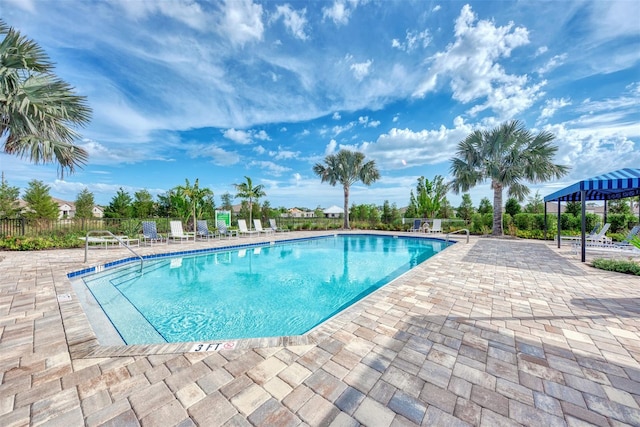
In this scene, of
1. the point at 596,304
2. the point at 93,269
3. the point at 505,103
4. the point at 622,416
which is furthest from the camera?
the point at 505,103

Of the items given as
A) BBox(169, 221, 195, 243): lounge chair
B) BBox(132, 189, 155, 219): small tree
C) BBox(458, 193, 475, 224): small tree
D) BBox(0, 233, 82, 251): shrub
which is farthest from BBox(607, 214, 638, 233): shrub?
BBox(132, 189, 155, 219): small tree

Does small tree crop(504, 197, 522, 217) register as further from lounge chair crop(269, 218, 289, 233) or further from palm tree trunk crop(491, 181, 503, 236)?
lounge chair crop(269, 218, 289, 233)

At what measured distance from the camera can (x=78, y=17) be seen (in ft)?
22.2

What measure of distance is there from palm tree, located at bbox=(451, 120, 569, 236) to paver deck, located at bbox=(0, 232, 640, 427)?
1155 cm

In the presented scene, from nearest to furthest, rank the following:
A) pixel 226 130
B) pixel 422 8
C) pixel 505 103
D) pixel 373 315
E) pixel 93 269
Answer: pixel 373 315
pixel 93 269
pixel 422 8
pixel 505 103
pixel 226 130

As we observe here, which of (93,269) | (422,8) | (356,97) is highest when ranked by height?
(422,8)

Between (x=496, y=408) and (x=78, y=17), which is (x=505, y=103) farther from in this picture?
(x=78, y=17)

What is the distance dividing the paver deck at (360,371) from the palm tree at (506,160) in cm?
1155

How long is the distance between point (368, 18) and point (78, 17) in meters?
8.88

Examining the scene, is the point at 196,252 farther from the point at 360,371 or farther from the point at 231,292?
the point at 360,371

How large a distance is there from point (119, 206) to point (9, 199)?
8055 mm

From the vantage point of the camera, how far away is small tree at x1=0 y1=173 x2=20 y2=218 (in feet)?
57.9

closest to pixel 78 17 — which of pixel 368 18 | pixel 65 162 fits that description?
pixel 65 162

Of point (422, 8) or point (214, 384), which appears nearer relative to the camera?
point (214, 384)
